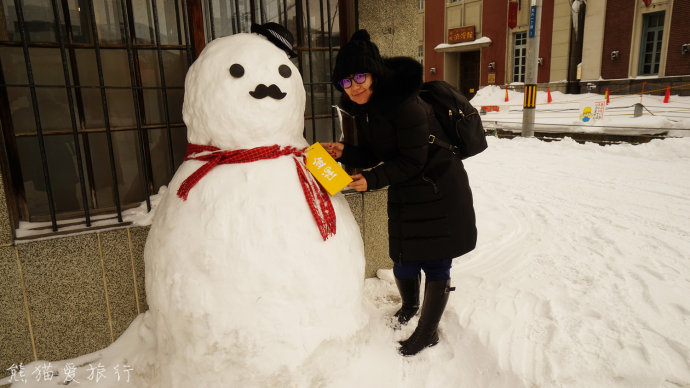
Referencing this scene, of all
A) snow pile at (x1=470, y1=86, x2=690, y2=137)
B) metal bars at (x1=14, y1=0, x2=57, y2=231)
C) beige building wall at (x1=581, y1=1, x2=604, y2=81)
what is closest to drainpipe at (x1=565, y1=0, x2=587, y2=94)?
beige building wall at (x1=581, y1=1, x2=604, y2=81)

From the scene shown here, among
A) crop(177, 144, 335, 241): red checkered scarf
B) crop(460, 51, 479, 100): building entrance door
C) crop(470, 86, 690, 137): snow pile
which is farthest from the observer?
crop(460, 51, 479, 100): building entrance door

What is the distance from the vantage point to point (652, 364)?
2266 millimetres

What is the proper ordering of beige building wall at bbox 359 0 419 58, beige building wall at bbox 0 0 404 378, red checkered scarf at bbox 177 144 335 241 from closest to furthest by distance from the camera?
red checkered scarf at bbox 177 144 335 241 < beige building wall at bbox 0 0 404 378 < beige building wall at bbox 359 0 419 58

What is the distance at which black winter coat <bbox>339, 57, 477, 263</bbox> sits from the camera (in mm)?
2227

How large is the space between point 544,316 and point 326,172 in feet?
6.03

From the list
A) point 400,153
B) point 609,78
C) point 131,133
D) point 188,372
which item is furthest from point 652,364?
point 609,78

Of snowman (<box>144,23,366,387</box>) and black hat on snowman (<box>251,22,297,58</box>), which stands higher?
black hat on snowman (<box>251,22,297,58</box>)

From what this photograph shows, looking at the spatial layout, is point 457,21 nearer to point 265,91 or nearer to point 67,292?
point 265,91

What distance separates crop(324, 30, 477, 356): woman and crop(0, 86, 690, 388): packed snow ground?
261 millimetres

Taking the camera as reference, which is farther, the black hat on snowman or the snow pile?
the snow pile

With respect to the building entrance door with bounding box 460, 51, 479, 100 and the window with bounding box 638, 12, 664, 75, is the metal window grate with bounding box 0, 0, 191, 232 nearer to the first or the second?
the window with bounding box 638, 12, 664, 75

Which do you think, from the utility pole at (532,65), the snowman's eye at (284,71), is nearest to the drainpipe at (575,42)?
the utility pole at (532,65)

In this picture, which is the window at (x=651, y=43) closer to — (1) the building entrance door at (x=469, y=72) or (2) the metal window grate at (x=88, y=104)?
(1) the building entrance door at (x=469, y=72)

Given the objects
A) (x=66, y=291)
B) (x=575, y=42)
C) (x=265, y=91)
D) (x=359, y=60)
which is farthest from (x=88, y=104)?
(x=575, y=42)
